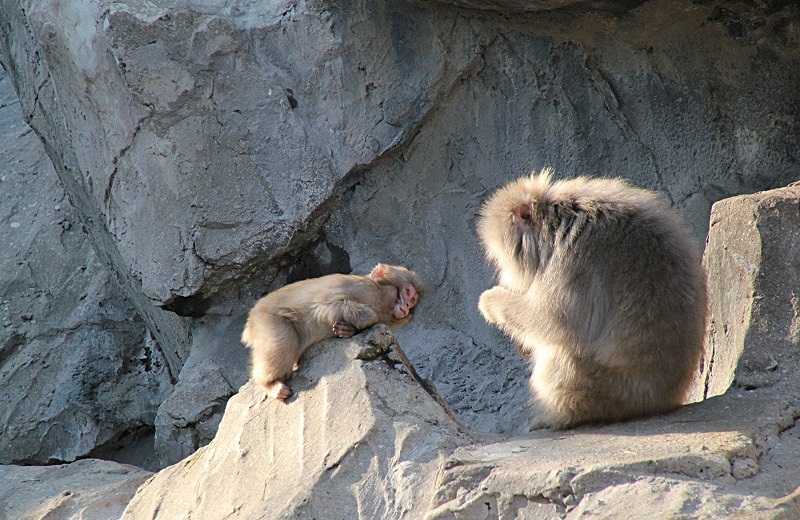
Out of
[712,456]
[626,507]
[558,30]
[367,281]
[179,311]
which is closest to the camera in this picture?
[626,507]

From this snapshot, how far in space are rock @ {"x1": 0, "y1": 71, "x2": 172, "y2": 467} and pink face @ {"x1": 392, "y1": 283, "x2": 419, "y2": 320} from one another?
10.4 ft

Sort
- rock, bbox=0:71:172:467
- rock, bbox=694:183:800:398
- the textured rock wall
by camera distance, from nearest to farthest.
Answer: rock, bbox=694:183:800:398
the textured rock wall
rock, bbox=0:71:172:467

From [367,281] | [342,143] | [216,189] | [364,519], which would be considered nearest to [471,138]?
[342,143]

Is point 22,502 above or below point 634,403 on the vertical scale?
below

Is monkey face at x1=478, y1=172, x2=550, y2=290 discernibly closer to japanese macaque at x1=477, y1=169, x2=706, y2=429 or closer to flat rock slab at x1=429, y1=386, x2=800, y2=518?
japanese macaque at x1=477, y1=169, x2=706, y2=429

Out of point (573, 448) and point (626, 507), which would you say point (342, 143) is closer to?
point (573, 448)

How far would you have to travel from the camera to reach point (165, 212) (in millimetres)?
5684

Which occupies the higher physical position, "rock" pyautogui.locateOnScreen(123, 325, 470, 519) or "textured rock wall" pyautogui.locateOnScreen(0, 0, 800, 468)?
"textured rock wall" pyautogui.locateOnScreen(0, 0, 800, 468)

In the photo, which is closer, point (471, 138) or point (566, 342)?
point (566, 342)

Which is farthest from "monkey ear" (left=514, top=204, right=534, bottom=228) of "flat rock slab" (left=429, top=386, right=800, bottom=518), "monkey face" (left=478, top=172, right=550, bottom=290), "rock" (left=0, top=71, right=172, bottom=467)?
"rock" (left=0, top=71, right=172, bottom=467)

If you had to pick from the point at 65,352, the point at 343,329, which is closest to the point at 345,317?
the point at 343,329

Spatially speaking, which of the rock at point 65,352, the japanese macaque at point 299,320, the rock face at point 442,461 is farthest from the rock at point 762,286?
the rock at point 65,352

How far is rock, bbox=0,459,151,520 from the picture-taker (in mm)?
4672

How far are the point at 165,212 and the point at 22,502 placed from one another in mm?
1683
